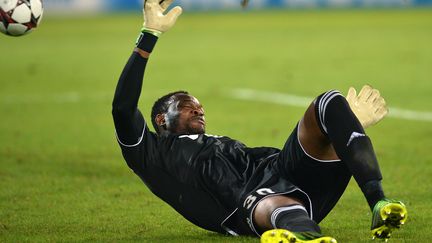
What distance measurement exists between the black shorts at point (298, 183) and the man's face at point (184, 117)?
2.48ft

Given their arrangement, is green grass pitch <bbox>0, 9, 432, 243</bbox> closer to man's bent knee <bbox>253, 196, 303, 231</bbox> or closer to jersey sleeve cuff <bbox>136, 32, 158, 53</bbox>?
man's bent knee <bbox>253, 196, 303, 231</bbox>

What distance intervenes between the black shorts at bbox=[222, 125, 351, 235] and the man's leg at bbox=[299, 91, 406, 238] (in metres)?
0.08

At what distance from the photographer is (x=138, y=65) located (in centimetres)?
691

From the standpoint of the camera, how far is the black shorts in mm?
6777

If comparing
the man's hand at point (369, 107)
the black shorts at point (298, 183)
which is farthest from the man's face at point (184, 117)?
the man's hand at point (369, 107)

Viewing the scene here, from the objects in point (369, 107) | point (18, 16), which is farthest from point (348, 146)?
point (18, 16)

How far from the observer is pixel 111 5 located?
Answer: 163ft

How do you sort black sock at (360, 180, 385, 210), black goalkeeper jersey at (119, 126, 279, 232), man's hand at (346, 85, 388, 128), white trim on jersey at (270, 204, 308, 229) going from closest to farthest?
black sock at (360, 180, 385, 210) → white trim on jersey at (270, 204, 308, 229) → black goalkeeper jersey at (119, 126, 279, 232) → man's hand at (346, 85, 388, 128)

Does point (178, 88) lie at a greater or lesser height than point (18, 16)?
lesser

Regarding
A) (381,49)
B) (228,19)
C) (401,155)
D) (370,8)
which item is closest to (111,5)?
(228,19)

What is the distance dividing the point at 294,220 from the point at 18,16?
11.2ft

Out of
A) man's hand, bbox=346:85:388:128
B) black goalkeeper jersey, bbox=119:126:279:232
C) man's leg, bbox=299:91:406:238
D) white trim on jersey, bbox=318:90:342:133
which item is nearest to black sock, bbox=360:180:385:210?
man's leg, bbox=299:91:406:238

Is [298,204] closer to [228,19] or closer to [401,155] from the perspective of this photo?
[401,155]

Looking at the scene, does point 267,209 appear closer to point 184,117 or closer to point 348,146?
point 348,146
